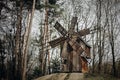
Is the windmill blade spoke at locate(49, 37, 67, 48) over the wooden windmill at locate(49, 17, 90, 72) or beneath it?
over

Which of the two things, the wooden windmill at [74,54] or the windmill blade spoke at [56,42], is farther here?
the windmill blade spoke at [56,42]

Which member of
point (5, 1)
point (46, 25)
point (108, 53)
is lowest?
point (108, 53)

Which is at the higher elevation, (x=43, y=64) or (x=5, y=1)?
(x=5, y=1)

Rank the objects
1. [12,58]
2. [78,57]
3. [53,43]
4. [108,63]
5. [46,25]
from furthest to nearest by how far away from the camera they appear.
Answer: [108,63], [12,58], [46,25], [53,43], [78,57]

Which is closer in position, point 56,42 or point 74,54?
point 74,54

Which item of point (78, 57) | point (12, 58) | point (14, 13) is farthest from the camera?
point (12, 58)

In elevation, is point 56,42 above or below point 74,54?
above

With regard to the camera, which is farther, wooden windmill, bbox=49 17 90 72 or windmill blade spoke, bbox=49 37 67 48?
windmill blade spoke, bbox=49 37 67 48

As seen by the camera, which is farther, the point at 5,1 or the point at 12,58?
the point at 12,58

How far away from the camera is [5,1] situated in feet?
108

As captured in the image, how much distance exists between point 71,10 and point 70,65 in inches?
532

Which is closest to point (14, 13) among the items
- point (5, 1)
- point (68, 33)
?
point (5, 1)

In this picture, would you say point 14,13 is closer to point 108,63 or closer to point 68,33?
point 68,33

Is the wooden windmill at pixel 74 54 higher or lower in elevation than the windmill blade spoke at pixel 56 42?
lower
